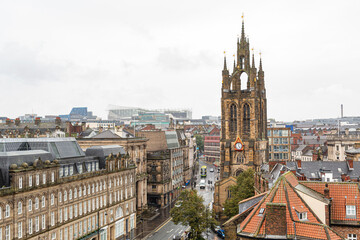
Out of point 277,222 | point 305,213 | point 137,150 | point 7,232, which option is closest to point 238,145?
point 137,150

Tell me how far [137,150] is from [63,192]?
3811 centimetres

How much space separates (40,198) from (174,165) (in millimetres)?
70709

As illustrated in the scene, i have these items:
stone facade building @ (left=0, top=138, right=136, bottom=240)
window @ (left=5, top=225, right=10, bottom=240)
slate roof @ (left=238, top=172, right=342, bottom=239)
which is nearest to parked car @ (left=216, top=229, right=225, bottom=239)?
stone facade building @ (left=0, top=138, right=136, bottom=240)

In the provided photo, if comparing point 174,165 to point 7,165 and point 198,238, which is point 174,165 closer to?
point 198,238

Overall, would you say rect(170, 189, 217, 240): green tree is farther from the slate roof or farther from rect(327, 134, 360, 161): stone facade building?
rect(327, 134, 360, 161): stone facade building

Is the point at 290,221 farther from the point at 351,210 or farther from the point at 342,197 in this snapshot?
the point at 342,197

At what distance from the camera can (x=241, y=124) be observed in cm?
10162

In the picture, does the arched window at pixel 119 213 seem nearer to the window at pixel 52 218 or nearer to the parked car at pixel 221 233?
the window at pixel 52 218

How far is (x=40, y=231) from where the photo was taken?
57406mm

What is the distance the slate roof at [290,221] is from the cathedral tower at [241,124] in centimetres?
Result: 5951

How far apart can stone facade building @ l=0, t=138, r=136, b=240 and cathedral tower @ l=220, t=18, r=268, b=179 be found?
27367 millimetres

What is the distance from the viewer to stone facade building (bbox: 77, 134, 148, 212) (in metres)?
93.6

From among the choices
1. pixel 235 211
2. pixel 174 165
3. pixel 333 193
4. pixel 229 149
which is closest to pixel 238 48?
pixel 229 149

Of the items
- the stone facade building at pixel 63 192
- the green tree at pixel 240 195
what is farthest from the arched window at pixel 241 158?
the stone facade building at pixel 63 192
